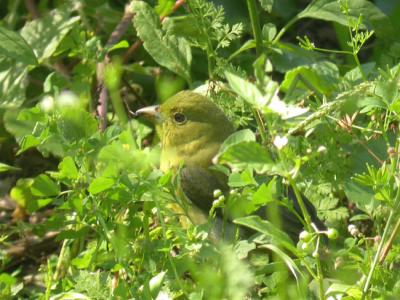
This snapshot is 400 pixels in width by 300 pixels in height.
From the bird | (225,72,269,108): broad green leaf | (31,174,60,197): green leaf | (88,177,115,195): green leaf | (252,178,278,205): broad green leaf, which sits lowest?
the bird

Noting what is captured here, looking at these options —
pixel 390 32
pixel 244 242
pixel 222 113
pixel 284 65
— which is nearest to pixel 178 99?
pixel 222 113

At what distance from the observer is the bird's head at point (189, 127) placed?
456 cm

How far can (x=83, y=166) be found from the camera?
339 centimetres

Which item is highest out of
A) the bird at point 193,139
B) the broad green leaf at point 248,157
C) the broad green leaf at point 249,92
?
the broad green leaf at point 249,92

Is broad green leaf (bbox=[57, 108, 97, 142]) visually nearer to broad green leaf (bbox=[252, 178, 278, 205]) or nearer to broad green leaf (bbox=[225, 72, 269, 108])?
broad green leaf (bbox=[252, 178, 278, 205])


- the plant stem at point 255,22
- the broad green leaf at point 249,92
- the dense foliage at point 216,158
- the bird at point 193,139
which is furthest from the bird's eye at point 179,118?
the broad green leaf at point 249,92

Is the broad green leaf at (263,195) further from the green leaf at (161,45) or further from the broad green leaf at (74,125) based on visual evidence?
the green leaf at (161,45)

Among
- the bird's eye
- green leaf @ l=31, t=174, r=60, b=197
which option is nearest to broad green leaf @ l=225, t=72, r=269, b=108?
green leaf @ l=31, t=174, r=60, b=197

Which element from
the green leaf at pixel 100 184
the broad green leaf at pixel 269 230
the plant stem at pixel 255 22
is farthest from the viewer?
the plant stem at pixel 255 22

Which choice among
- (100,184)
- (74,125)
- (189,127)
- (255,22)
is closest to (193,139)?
(189,127)

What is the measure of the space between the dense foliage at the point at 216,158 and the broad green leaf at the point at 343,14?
1 cm

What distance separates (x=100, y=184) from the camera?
3.22 metres

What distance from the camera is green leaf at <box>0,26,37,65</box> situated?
4.53 meters

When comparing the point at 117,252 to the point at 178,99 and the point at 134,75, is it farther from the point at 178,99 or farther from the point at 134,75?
the point at 134,75
